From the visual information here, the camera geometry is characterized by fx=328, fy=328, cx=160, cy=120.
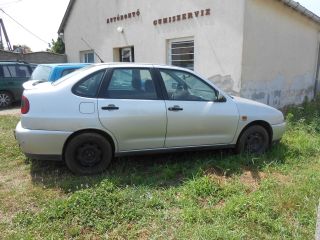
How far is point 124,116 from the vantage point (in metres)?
4.48

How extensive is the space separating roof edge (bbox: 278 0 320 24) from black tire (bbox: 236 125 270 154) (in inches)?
202

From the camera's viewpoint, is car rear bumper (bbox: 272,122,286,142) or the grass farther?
car rear bumper (bbox: 272,122,286,142)

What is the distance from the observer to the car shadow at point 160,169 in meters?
4.39

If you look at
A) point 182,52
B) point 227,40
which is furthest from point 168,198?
point 182,52

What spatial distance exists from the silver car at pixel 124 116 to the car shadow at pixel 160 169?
239 mm

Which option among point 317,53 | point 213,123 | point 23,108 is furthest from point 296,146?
point 317,53

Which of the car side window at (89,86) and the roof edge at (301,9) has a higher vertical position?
the roof edge at (301,9)

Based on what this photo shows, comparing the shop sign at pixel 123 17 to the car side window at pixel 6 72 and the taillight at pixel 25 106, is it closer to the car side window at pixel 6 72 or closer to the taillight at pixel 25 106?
the car side window at pixel 6 72

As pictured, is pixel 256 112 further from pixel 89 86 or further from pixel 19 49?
pixel 19 49

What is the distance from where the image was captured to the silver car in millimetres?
4289

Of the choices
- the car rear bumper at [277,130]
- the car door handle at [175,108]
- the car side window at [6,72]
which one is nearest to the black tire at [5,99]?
the car side window at [6,72]

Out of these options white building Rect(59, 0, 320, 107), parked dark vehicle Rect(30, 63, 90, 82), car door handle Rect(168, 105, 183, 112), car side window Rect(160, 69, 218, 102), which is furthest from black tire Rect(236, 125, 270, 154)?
parked dark vehicle Rect(30, 63, 90, 82)

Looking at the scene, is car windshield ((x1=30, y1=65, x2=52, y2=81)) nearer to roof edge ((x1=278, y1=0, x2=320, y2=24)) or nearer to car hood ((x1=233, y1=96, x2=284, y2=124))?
car hood ((x1=233, y1=96, x2=284, y2=124))

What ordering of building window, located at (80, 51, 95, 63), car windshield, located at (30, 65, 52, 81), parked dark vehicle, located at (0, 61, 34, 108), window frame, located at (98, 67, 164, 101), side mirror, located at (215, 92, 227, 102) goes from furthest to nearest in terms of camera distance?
building window, located at (80, 51, 95, 63) < parked dark vehicle, located at (0, 61, 34, 108) < car windshield, located at (30, 65, 52, 81) < side mirror, located at (215, 92, 227, 102) < window frame, located at (98, 67, 164, 101)
